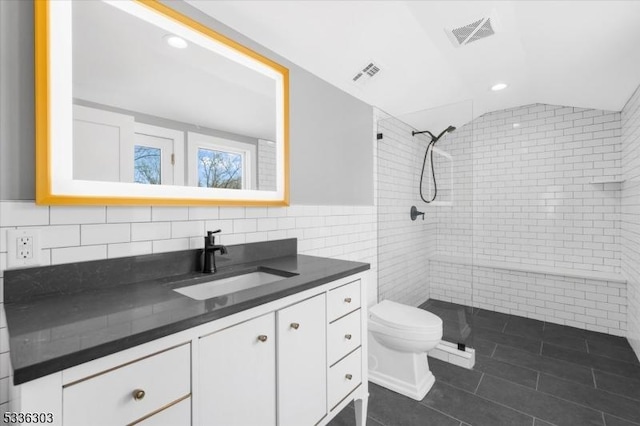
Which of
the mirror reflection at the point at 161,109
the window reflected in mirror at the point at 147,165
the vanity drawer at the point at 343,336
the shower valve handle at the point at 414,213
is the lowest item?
the vanity drawer at the point at 343,336

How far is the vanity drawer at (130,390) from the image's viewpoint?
2.37ft

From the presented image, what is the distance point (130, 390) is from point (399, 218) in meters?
2.78

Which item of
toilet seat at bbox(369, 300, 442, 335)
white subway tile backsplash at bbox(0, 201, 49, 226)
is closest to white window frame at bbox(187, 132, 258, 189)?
white subway tile backsplash at bbox(0, 201, 49, 226)

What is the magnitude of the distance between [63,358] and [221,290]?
885mm

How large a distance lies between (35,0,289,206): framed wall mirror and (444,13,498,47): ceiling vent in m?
1.28

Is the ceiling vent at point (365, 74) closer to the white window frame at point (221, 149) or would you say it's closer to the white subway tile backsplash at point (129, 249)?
the white window frame at point (221, 149)

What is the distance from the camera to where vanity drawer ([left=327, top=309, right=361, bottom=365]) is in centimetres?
151

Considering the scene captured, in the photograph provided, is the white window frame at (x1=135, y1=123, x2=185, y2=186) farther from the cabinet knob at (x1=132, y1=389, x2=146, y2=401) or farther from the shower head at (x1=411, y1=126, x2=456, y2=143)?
the shower head at (x1=411, y1=126, x2=456, y2=143)

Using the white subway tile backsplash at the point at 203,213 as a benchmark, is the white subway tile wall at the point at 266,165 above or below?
above

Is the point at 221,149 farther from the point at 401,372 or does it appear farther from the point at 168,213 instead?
the point at 401,372

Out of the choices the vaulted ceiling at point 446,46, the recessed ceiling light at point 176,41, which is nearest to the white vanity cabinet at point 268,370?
the recessed ceiling light at point 176,41

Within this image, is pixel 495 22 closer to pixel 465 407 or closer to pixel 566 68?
pixel 566 68

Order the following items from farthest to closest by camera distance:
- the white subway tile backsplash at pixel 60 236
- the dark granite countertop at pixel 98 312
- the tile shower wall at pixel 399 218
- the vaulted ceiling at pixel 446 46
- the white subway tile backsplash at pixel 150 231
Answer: the tile shower wall at pixel 399 218 → the vaulted ceiling at pixel 446 46 → the white subway tile backsplash at pixel 150 231 → the white subway tile backsplash at pixel 60 236 → the dark granite countertop at pixel 98 312

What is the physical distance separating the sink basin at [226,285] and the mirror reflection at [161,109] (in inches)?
19.8
